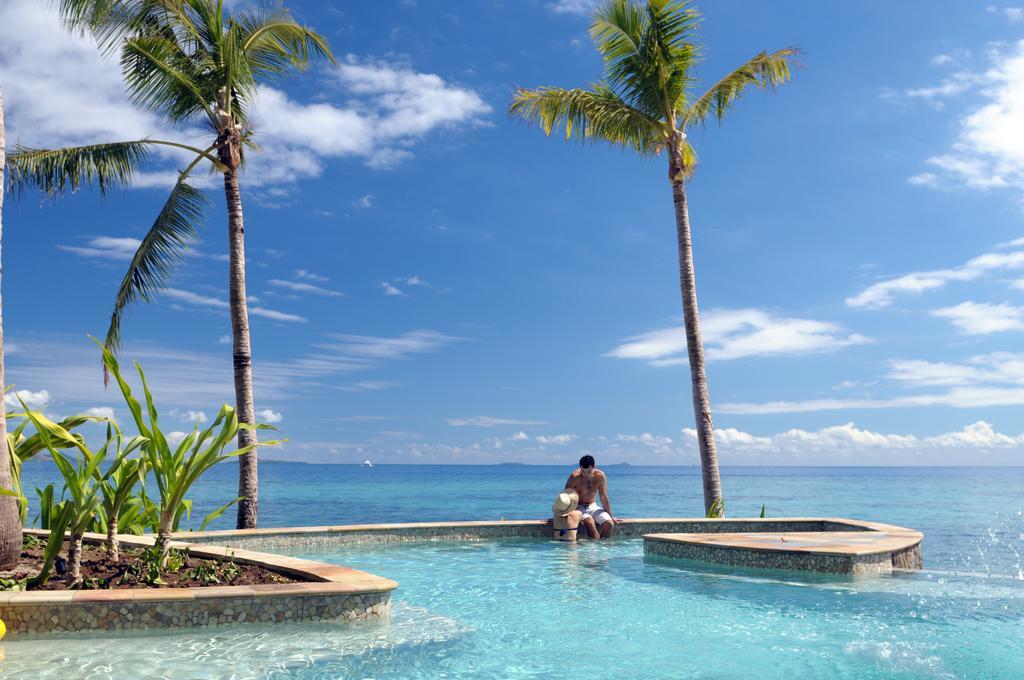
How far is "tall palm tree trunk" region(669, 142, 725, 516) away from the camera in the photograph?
13.8 meters

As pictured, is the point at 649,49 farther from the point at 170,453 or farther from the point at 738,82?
the point at 170,453

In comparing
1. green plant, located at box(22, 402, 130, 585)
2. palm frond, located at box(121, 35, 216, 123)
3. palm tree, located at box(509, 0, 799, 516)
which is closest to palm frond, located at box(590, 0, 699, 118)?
palm tree, located at box(509, 0, 799, 516)

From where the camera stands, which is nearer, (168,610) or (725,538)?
(168,610)

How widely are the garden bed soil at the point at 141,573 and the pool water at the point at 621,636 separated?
25.8 inches

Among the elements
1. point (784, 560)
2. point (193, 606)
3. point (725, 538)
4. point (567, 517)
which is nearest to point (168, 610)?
point (193, 606)

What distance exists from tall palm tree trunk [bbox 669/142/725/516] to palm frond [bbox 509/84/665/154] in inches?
30.7

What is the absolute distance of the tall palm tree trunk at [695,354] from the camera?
13836mm

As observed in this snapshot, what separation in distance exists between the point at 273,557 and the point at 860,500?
5656 centimetres

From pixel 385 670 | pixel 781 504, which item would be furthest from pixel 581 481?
pixel 781 504

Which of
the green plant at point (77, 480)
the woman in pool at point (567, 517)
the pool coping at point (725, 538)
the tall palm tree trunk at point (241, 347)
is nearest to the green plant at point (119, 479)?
the green plant at point (77, 480)

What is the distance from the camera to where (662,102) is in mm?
14289

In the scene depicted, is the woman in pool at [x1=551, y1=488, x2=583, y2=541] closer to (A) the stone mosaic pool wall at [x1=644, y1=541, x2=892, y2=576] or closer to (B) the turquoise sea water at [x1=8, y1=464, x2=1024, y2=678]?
(B) the turquoise sea water at [x1=8, y1=464, x2=1024, y2=678]

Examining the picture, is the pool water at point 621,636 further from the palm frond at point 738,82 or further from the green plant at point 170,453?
the palm frond at point 738,82

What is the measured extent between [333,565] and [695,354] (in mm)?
8748
